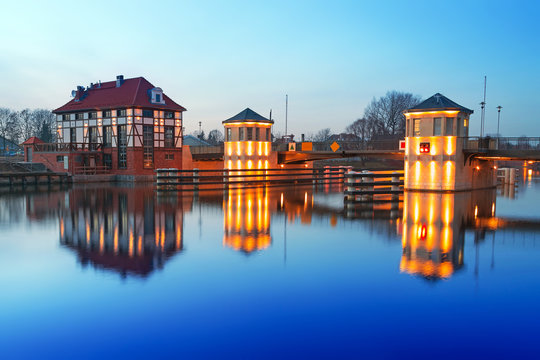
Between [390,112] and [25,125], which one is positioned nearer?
[390,112]

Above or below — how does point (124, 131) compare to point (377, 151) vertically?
above

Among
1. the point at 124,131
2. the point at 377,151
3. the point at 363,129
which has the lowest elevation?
the point at 377,151

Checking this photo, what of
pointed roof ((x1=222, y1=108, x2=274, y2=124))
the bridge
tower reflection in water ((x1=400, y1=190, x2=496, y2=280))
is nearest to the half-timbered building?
the bridge

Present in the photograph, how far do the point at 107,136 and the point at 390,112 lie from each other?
45.8 meters

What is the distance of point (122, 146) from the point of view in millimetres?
42250

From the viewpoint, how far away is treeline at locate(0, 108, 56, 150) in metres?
84.3

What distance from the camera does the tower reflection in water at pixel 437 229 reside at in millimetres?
9633

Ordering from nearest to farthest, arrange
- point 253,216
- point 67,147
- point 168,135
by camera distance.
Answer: point 253,216, point 67,147, point 168,135

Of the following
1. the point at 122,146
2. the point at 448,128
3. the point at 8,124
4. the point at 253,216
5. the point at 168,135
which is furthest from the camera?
the point at 8,124

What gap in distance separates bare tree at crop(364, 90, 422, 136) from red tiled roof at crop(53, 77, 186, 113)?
38.7m

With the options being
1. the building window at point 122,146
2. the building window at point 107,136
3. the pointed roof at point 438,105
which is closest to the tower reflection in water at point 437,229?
the pointed roof at point 438,105

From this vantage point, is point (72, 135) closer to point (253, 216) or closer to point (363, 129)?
point (253, 216)

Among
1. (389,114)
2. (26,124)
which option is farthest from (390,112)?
(26,124)

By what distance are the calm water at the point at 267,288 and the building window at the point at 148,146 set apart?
26756 mm
